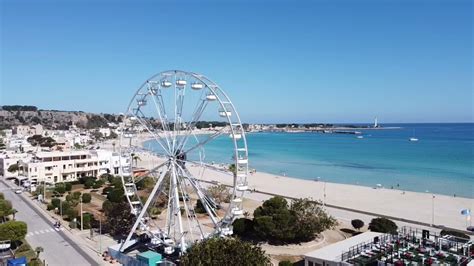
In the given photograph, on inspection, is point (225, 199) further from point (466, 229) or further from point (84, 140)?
point (84, 140)

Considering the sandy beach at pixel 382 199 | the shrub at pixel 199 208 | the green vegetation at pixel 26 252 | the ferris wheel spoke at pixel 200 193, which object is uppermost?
the ferris wheel spoke at pixel 200 193

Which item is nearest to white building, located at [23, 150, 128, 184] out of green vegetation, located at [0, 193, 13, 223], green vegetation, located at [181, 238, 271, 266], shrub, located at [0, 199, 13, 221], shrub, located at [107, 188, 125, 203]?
shrub, located at [107, 188, 125, 203]

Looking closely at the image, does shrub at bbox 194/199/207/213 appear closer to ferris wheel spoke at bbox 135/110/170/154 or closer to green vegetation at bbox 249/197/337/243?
green vegetation at bbox 249/197/337/243

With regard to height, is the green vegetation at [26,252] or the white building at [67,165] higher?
the white building at [67,165]

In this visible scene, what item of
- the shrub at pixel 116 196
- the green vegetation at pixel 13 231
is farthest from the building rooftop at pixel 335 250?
the shrub at pixel 116 196

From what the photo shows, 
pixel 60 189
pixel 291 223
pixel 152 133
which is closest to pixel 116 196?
pixel 152 133

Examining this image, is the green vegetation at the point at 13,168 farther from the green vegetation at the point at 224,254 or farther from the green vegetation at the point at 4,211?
the green vegetation at the point at 224,254

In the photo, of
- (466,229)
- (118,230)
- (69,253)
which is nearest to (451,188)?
(466,229)
